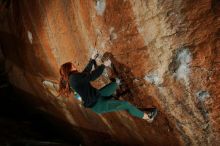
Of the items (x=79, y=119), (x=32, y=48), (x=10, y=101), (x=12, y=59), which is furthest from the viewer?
(x=10, y=101)

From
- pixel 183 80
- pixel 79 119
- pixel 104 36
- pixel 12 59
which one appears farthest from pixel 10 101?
pixel 183 80

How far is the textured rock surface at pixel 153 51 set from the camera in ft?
12.8

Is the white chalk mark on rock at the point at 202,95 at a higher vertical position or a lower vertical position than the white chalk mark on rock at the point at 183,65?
lower

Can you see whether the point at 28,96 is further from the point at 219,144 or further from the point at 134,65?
the point at 219,144

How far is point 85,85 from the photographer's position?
4.30 meters

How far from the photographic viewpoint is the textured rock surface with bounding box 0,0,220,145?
12.8ft

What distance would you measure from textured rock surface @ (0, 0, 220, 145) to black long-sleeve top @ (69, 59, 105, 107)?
0.70 metres

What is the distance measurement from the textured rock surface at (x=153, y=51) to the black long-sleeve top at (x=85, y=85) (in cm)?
70

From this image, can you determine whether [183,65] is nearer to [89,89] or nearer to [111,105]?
[111,105]

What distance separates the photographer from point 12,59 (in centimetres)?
908

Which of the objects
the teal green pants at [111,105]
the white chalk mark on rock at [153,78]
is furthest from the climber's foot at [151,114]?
the white chalk mark on rock at [153,78]

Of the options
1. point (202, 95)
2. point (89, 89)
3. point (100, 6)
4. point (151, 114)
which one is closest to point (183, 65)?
point (202, 95)

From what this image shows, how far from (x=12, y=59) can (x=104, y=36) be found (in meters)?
5.04

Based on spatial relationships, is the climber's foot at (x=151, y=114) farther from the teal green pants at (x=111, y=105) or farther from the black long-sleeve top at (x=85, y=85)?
the black long-sleeve top at (x=85, y=85)
